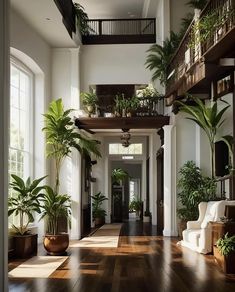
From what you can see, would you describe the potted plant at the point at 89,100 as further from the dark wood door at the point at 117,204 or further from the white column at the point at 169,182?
the dark wood door at the point at 117,204

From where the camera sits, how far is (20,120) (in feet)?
35.2

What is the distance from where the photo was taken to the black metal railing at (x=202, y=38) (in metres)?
7.15

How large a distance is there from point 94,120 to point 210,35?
5.53 meters

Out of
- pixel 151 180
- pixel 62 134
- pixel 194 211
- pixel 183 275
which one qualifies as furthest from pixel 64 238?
pixel 151 180

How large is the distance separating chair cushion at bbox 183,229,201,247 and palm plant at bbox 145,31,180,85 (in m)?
4.21

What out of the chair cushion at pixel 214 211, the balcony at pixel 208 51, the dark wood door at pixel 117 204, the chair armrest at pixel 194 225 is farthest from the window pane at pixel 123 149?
the chair cushion at pixel 214 211

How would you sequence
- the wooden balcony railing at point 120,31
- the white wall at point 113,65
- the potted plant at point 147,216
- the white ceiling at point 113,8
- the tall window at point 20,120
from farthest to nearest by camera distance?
the potted plant at point 147,216 → the white ceiling at point 113,8 → the wooden balcony railing at point 120,31 → the white wall at point 113,65 → the tall window at point 20,120

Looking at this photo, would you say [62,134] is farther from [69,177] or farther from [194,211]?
[194,211]

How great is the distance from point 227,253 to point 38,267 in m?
2.80

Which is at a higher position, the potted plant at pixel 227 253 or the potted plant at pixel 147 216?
the potted plant at pixel 227 253

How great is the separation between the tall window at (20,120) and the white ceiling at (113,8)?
5.33m

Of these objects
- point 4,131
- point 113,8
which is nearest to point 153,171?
point 113,8

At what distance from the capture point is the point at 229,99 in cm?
1077

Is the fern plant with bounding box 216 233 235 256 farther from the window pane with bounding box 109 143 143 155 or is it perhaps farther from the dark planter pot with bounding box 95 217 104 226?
the window pane with bounding box 109 143 143 155
